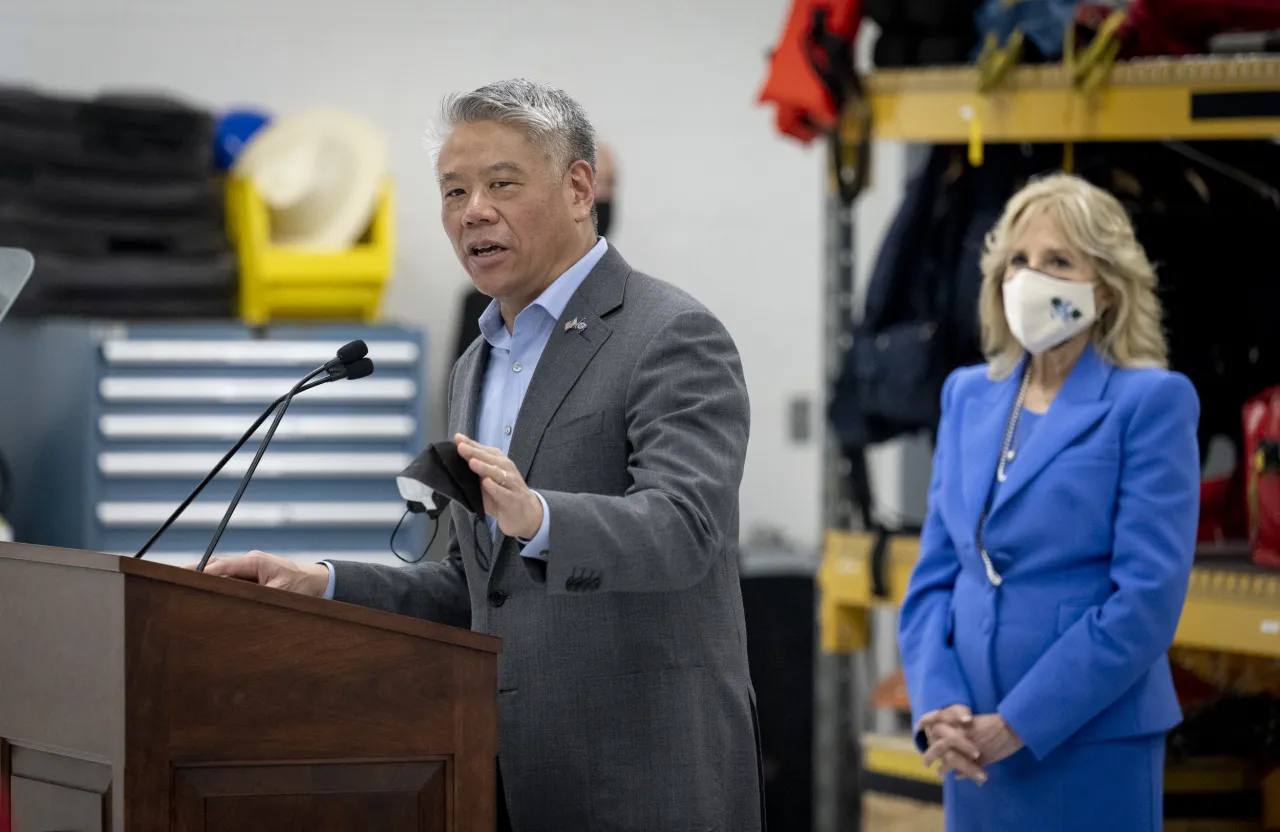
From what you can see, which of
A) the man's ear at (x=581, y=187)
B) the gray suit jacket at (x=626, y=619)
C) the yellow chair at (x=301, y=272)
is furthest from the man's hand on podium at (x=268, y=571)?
the yellow chair at (x=301, y=272)

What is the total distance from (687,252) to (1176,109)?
2.34 meters

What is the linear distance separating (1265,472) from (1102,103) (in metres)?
0.78

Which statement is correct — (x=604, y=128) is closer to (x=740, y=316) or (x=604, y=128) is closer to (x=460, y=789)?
(x=740, y=316)

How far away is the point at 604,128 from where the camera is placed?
522cm

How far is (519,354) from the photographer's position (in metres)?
1.90

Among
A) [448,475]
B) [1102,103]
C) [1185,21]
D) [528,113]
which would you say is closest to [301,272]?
[1102,103]

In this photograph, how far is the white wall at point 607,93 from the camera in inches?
196

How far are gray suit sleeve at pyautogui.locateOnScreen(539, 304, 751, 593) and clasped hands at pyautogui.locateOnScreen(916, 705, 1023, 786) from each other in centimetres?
75

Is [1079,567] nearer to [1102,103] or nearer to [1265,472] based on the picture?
[1265,472]

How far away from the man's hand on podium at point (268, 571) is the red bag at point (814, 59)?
1.99 meters

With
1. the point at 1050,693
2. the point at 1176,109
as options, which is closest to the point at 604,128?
the point at 1176,109

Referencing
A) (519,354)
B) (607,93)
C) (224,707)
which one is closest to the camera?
(224,707)

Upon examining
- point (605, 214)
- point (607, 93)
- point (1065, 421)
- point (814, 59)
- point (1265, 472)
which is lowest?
point (1265, 472)

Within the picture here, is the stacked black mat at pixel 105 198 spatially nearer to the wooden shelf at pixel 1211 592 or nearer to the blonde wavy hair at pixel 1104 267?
the wooden shelf at pixel 1211 592
